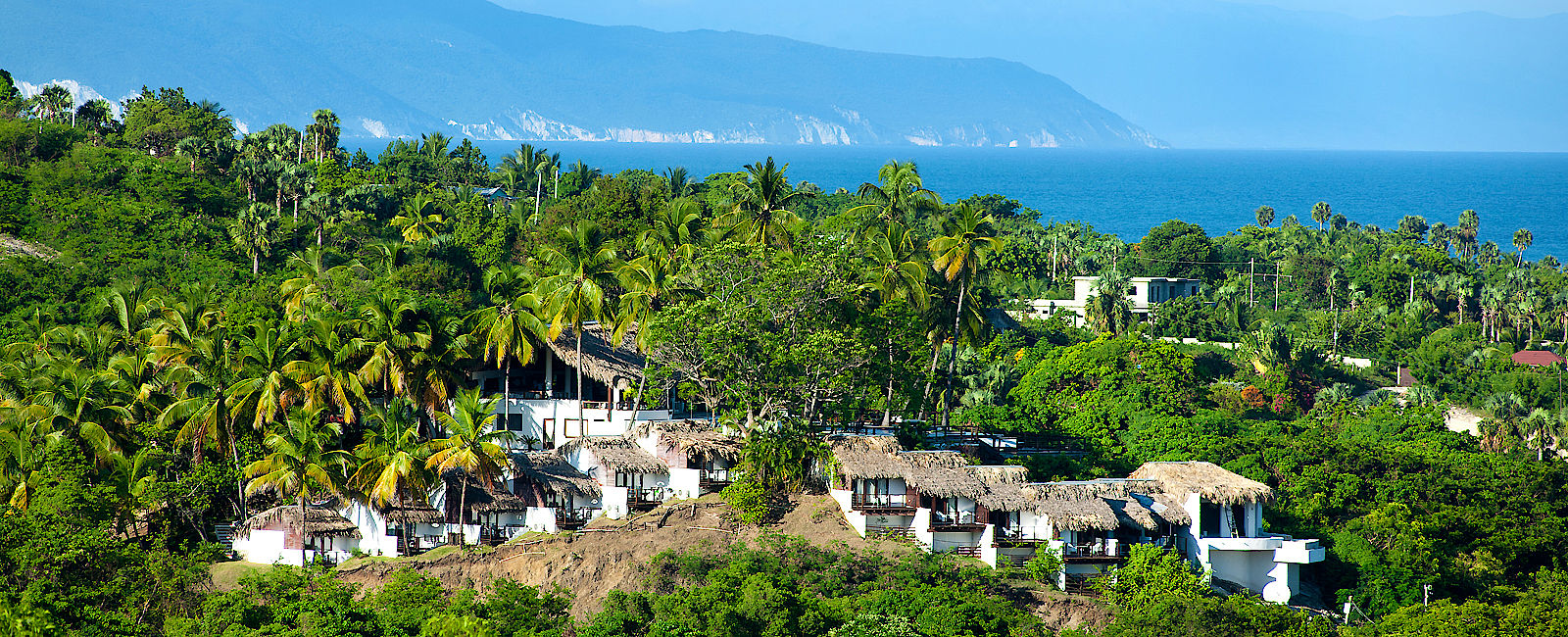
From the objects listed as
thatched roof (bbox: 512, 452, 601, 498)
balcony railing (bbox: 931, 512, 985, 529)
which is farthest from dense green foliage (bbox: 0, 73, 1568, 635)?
balcony railing (bbox: 931, 512, 985, 529)

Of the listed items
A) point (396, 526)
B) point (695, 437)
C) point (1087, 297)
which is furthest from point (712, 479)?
point (1087, 297)

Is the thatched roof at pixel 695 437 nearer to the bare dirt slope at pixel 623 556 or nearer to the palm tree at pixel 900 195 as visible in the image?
the bare dirt slope at pixel 623 556

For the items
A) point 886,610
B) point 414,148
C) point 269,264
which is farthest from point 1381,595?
point 414,148

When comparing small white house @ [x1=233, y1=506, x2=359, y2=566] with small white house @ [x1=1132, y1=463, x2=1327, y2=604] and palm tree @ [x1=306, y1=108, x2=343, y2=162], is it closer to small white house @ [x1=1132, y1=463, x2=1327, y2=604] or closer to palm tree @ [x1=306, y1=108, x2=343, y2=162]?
small white house @ [x1=1132, y1=463, x2=1327, y2=604]

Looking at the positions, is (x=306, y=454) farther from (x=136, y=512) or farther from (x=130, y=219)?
(x=130, y=219)

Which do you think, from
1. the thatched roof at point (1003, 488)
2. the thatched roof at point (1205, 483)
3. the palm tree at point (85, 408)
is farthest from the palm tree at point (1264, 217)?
the palm tree at point (85, 408)
